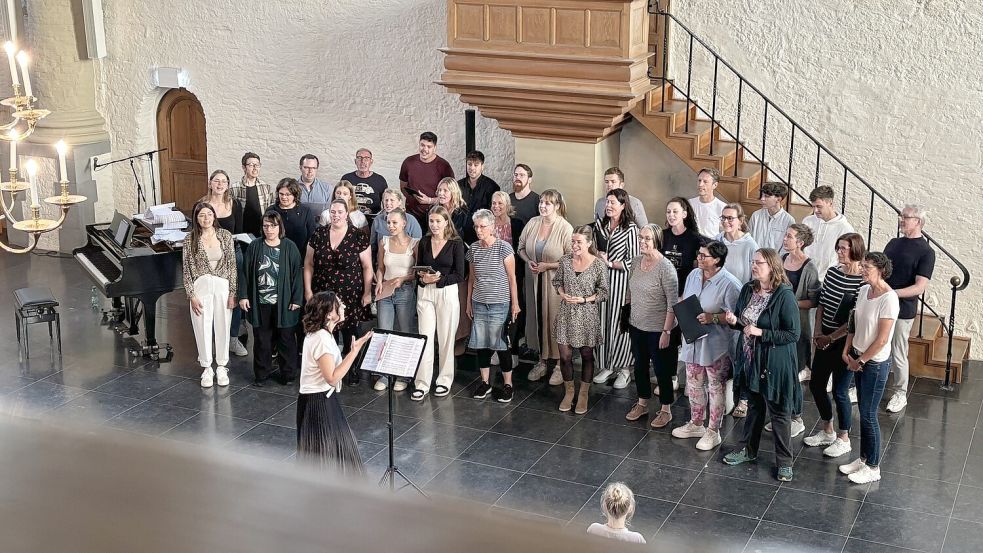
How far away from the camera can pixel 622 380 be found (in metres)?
8.70

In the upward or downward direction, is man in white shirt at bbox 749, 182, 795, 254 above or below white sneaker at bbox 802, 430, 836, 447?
above

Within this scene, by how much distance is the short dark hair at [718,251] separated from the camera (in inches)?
279

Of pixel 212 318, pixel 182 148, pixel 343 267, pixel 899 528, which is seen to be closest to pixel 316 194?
→ pixel 343 267

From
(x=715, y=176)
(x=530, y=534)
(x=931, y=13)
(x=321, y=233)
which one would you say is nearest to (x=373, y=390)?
(x=321, y=233)

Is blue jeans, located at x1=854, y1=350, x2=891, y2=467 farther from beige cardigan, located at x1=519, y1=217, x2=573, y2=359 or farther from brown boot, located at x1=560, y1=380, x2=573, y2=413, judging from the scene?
beige cardigan, located at x1=519, y1=217, x2=573, y2=359

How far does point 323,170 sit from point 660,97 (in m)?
4.04

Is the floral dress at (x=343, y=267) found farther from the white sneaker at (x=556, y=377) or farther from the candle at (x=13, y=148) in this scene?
the candle at (x=13, y=148)

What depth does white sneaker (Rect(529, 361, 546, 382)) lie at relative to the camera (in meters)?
8.91

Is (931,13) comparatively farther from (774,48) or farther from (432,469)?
(432,469)

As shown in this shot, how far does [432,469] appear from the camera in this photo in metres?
7.22

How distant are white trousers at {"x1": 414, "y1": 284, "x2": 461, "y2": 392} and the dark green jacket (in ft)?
7.90

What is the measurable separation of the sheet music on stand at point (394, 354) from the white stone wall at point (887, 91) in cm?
496

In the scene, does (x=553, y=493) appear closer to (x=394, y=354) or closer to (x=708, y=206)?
(x=394, y=354)

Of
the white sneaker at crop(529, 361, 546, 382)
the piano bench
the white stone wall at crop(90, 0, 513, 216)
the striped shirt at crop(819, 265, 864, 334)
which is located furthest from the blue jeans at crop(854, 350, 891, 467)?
the piano bench
